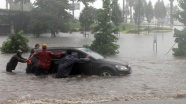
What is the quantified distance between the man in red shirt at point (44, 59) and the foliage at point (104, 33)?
13.6m

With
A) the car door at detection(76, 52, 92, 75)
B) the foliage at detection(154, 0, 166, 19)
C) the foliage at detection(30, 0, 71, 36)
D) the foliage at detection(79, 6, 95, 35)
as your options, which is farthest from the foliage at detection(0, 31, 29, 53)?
the foliage at detection(154, 0, 166, 19)

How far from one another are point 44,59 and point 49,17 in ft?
148

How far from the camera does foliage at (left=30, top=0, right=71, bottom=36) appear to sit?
59.5 metres

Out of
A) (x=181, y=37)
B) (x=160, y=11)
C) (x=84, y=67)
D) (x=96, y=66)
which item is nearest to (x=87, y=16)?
(x=160, y=11)

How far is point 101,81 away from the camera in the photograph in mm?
13922

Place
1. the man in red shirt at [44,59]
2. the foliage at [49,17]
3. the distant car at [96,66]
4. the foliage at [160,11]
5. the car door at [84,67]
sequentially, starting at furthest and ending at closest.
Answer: the foliage at [160,11] → the foliage at [49,17] → the man in red shirt at [44,59] → the car door at [84,67] → the distant car at [96,66]

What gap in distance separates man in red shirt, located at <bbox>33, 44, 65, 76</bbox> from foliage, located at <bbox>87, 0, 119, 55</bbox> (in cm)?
1364

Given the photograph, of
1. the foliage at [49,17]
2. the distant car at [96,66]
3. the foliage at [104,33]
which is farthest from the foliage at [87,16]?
the distant car at [96,66]

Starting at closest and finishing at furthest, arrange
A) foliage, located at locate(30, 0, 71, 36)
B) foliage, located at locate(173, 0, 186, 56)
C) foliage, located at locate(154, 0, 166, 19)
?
1. foliage, located at locate(173, 0, 186, 56)
2. foliage, located at locate(30, 0, 71, 36)
3. foliage, located at locate(154, 0, 166, 19)

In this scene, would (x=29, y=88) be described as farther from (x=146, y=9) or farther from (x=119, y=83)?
(x=146, y=9)

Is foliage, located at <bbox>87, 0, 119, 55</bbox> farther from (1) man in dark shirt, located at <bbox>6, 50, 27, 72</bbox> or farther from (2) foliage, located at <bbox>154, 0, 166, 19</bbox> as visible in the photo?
Result: (2) foliage, located at <bbox>154, 0, 166, 19</bbox>

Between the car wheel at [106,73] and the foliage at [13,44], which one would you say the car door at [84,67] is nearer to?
the car wheel at [106,73]

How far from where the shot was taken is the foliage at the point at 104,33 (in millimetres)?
28672

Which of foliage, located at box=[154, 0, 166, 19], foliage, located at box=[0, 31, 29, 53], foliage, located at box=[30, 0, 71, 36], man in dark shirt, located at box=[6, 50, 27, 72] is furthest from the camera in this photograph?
foliage, located at box=[154, 0, 166, 19]
